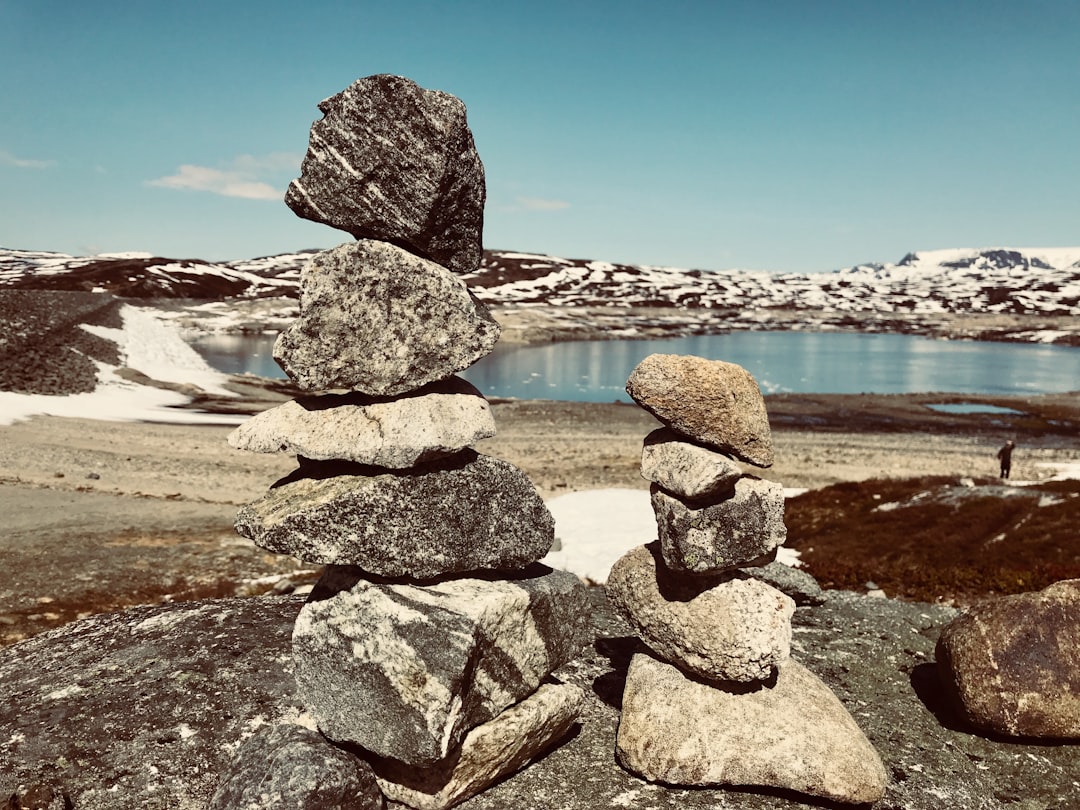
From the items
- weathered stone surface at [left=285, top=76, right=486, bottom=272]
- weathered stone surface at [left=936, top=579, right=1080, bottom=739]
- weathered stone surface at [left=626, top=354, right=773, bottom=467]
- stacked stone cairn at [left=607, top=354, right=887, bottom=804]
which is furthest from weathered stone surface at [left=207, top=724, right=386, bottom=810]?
weathered stone surface at [left=936, top=579, right=1080, bottom=739]

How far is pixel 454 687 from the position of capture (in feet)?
28.8

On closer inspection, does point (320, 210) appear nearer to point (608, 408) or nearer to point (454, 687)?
point (454, 687)

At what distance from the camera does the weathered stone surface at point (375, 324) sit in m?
8.96

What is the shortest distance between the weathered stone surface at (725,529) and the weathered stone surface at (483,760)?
9.13ft

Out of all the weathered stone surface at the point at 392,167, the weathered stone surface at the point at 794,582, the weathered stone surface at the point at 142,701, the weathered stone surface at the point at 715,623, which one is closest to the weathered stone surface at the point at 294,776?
the weathered stone surface at the point at 142,701

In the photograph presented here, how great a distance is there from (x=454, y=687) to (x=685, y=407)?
4.76 meters

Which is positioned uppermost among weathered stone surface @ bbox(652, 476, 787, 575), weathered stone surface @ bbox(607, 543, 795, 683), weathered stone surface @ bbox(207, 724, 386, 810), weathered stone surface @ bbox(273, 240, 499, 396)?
weathered stone surface @ bbox(273, 240, 499, 396)

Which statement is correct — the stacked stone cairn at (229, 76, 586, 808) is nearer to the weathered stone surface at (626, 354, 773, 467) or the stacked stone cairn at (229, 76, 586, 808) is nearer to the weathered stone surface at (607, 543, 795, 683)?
the weathered stone surface at (607, 543, 795, 683)

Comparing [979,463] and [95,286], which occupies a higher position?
[95,286]

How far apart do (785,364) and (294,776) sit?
11730 centimetres

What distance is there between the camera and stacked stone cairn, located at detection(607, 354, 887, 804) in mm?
9898

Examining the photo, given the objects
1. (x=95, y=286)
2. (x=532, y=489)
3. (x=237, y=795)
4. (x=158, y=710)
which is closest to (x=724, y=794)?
(x=532, y=489)

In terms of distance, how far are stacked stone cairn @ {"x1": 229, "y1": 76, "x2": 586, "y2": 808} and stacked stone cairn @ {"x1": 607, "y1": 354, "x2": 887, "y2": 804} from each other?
214 cm

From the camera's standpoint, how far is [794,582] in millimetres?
19453
